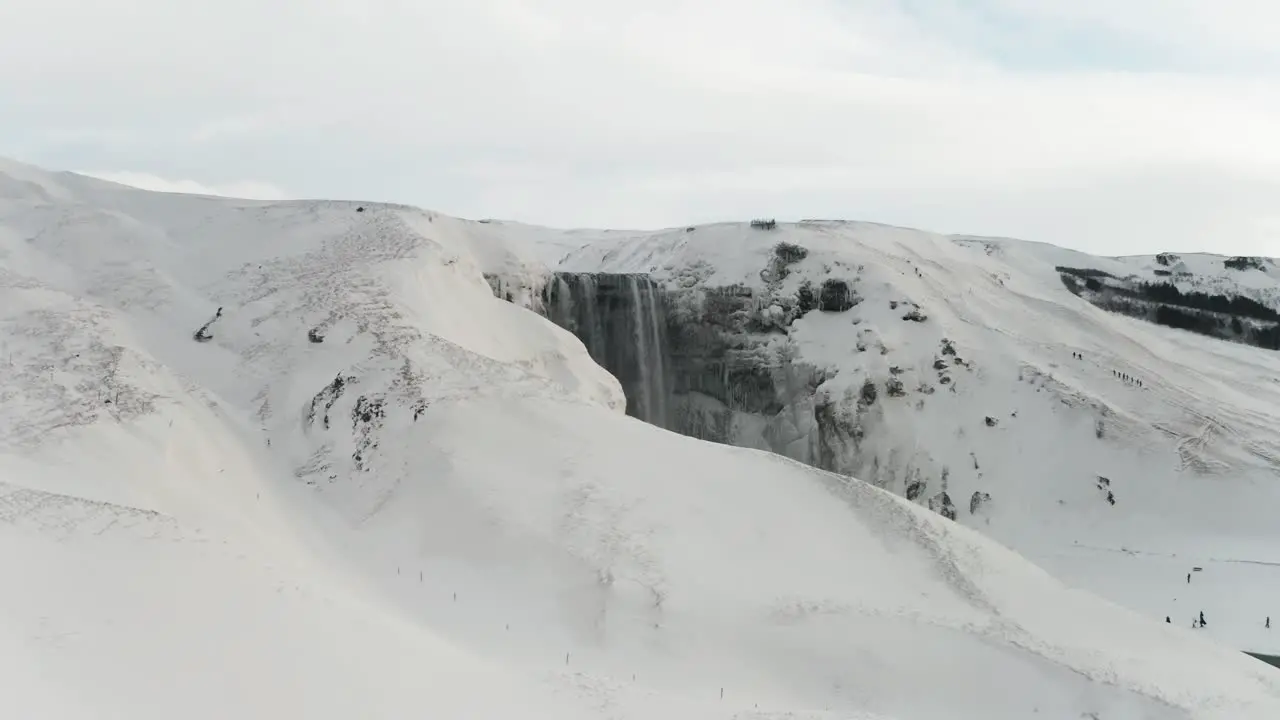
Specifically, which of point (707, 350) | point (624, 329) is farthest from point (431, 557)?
point (707, 350)

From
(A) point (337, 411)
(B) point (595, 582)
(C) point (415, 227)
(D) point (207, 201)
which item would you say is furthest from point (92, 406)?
(D) point (207, 201)

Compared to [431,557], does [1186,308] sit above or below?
above

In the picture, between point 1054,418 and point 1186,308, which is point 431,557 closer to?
point 1054,418

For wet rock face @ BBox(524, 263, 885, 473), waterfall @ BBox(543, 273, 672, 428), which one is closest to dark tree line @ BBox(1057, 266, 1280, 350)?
wet rock face @ BBox(524, 263, 885, 473)

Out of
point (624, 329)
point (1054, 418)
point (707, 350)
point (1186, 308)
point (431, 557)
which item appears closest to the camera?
point (431, 557)

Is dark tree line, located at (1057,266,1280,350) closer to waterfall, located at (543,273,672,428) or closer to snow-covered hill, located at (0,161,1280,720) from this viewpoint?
waterfall, located at (543,273,672,428)

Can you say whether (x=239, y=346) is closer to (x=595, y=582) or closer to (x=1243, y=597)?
(x=595, y=582)
